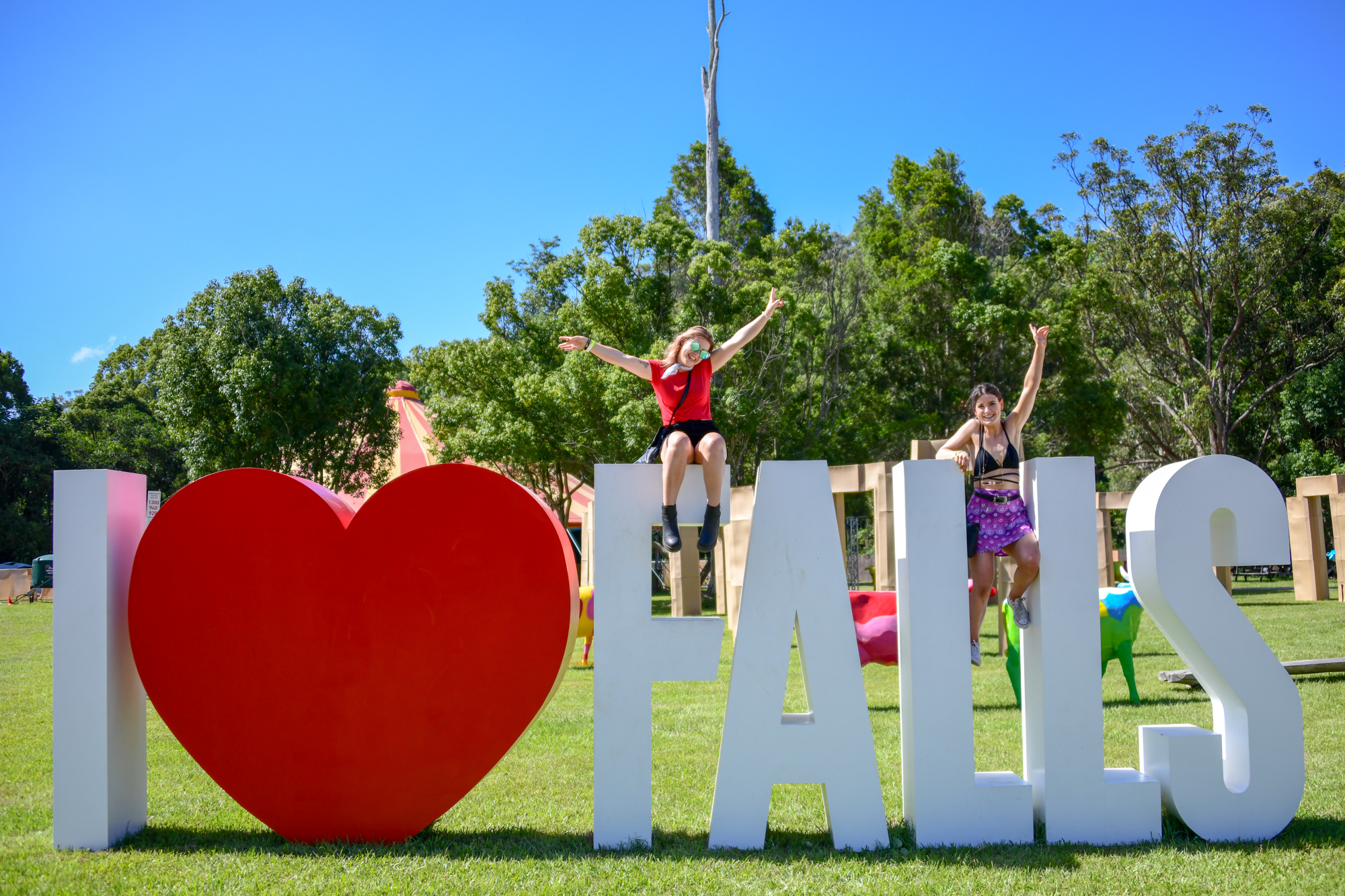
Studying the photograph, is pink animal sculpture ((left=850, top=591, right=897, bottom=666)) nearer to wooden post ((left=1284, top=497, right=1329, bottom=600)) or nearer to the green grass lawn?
the green grass lawn

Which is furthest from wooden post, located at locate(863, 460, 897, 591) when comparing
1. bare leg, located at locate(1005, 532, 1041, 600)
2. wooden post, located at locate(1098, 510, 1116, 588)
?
wooden post, located at locate(1098, 510, 1116, 588)

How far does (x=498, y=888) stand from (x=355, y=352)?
21571 millimetres

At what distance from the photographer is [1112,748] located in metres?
→ 6.09

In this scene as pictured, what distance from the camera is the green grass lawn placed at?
144 inches

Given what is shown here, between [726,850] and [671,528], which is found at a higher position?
[671,528]

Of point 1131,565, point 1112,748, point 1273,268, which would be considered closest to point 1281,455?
point 1273,268

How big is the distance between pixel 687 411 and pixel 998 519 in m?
1.73

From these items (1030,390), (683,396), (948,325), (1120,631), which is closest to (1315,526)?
(948,325)

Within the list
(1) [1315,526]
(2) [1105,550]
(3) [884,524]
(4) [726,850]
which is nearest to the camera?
(4) [726,850]

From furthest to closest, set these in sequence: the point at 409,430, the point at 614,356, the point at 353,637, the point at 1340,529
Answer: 1. the point at 409,430
2. the point at 1340,529
3. the point at 614,356
4. the point at 353,637

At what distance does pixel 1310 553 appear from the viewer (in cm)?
1705

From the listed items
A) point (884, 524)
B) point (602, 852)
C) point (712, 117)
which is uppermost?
point (712, 117)

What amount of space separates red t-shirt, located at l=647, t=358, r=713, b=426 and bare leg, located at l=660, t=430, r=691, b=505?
0.27 meters

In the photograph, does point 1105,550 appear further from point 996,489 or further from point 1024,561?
point 1024,561
